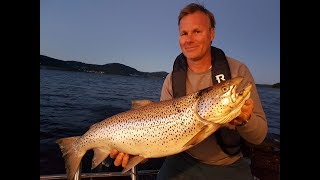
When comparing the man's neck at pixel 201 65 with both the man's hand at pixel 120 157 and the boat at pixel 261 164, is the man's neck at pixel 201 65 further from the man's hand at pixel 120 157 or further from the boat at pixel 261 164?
the boat at pixel 261 164

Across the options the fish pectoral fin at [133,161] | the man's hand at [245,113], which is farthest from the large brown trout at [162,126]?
the man's hand at [245,113]

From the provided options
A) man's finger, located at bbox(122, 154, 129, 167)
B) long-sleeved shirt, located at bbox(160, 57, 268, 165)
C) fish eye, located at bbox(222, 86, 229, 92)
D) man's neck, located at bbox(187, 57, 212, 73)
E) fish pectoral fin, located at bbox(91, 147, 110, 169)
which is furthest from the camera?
man's neck, located at bbox(187, 57, 212, 73)

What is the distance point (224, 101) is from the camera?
3.21 metres

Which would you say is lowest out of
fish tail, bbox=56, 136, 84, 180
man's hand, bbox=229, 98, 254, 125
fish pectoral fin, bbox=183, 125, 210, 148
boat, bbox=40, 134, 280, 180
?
boat, bbox=40, 134, 280, 180

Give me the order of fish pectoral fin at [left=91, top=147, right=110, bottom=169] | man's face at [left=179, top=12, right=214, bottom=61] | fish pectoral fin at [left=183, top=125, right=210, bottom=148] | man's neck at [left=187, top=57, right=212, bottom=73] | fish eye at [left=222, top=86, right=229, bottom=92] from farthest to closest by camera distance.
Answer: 1. man's neck at [left=187, top=57, right=212, bottom=73]
2. man's face at [left=179, top=12, right=214, bottom=61]
3. fish pectoral fin at [left=91, top=147, right=110, bottom=169]
4. fish pectoral fin at [left=183, top=125, right=210, bottom=148]
5. fish eye at [left=222, top=86, right=229, bottom=92]

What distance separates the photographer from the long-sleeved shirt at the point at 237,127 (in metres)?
3.50

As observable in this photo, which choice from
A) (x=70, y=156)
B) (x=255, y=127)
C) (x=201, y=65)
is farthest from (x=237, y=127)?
(x=70, y=156)

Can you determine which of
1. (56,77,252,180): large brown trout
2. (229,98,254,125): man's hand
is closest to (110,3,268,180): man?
(56,77,252,180): large brown trout

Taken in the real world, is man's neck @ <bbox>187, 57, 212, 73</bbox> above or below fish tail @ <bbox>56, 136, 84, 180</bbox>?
above

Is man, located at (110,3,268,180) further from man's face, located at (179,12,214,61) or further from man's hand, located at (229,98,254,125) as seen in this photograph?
man's hand, located at (229,98,254,125)

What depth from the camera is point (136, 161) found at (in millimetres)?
3600

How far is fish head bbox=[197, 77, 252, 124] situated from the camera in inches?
122

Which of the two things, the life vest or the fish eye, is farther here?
the life vest

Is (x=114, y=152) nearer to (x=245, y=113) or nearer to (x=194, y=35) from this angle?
(x=245, y=113)
